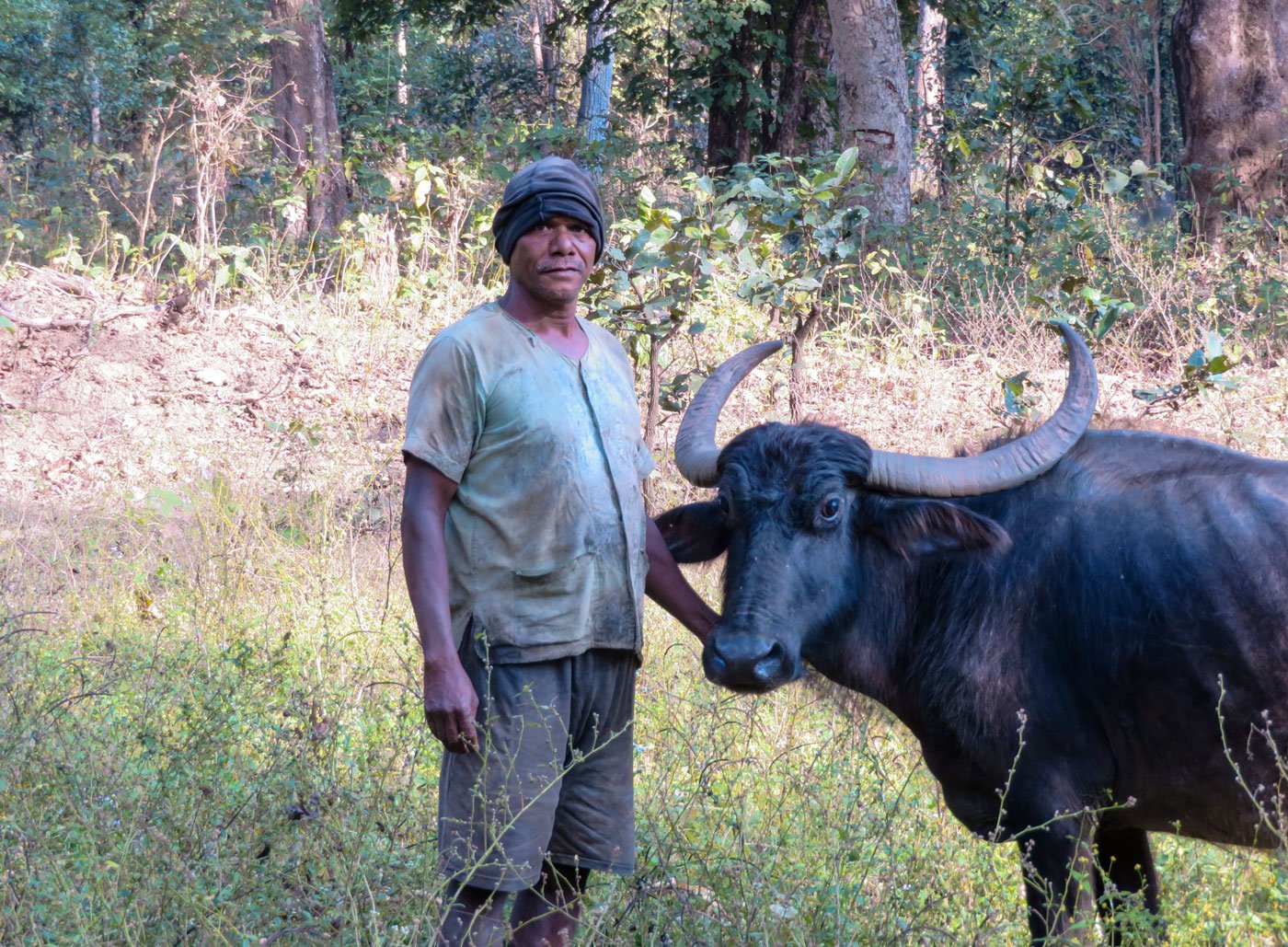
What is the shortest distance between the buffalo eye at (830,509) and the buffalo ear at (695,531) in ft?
1.00

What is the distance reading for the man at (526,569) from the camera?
2.67 metres

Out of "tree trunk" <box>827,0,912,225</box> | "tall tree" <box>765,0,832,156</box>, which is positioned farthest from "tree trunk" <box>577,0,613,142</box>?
"tree trunk" <box>827,0,912,225</box>

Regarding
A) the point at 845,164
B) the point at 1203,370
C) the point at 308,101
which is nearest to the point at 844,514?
the point at 1203,370

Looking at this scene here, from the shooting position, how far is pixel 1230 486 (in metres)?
3.02

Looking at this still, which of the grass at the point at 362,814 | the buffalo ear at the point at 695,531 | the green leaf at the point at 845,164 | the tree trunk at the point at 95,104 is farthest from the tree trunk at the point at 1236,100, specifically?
the tree trunk at the point at 95,104

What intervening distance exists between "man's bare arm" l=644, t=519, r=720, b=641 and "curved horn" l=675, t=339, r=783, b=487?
34 cm

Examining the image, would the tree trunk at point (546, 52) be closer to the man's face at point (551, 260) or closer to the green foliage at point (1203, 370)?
the green foliage at point (1203, 370)

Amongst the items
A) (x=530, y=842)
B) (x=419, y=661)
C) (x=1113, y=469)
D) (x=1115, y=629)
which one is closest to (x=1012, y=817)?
(x=1115, y=629)

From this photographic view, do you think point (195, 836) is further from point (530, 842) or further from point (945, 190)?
point (945, 190)

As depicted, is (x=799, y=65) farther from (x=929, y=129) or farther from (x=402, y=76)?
(x=402, y=76)

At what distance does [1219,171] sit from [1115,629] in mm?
8838

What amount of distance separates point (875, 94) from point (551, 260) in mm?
7988

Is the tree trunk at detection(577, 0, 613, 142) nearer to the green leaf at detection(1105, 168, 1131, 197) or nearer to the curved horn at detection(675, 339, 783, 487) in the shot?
the green leaf at detection(1105, 168, 1131, 197)

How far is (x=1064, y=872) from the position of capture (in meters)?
3.03
